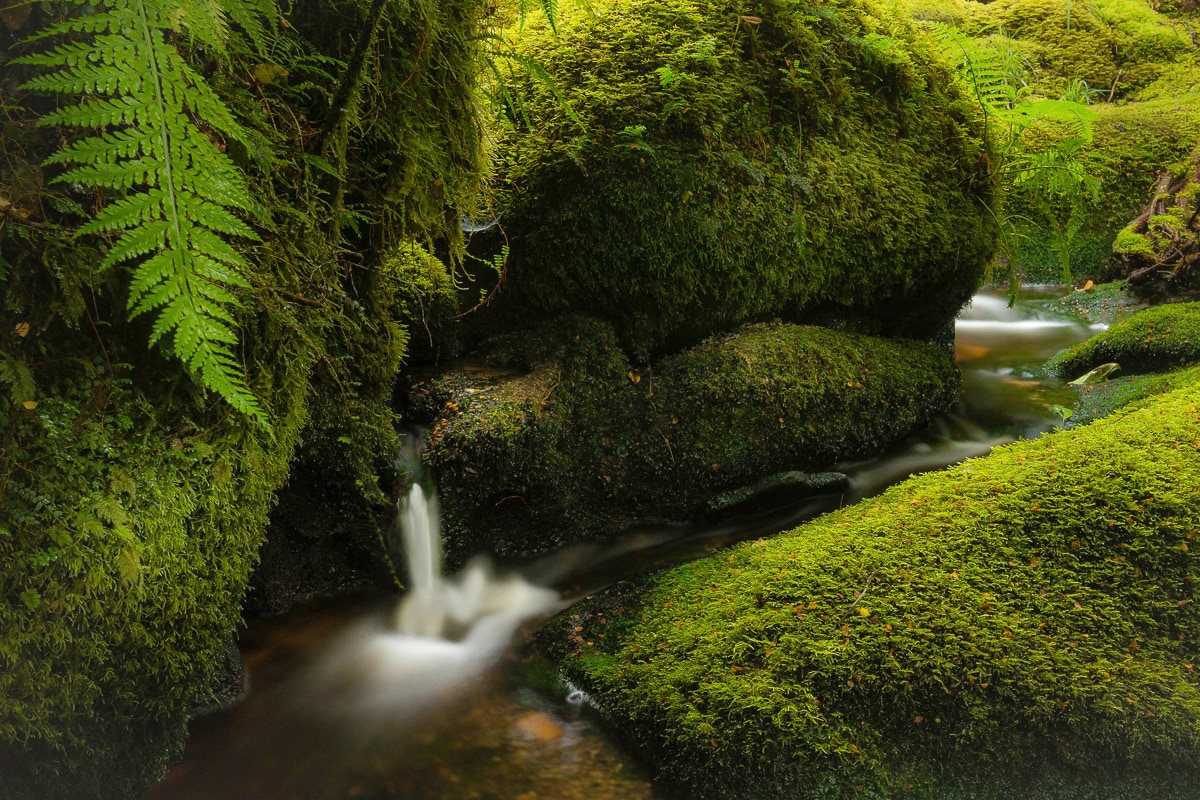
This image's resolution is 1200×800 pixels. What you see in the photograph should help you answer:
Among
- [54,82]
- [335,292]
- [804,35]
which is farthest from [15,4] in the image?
[804,35]

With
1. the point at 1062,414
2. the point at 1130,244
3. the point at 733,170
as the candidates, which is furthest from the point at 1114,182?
the point at 733,170

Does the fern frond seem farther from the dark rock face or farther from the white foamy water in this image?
the white foamy water

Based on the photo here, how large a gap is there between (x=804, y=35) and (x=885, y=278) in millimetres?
1698

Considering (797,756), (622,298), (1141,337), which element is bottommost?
(797,756)

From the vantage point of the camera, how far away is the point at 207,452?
231 centimetres

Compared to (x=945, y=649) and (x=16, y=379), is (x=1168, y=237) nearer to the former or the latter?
(x=945, y=649)

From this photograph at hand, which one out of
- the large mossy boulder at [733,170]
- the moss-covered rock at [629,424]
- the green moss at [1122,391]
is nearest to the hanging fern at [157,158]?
the moss-covered rock at [629,424]

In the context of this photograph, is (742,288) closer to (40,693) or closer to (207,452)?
(207,452)

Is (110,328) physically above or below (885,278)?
above

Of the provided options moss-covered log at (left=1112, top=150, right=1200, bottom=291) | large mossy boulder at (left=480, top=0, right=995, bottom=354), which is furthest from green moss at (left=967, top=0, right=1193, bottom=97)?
large mossy boulder at (left=480, top=0, right=995, bottom=354)

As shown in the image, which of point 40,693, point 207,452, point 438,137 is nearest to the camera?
point 40,693

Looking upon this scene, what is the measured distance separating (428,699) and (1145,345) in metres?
5.78

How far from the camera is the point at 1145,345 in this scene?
18.3ft

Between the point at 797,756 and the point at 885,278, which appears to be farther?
the point at 885,278
